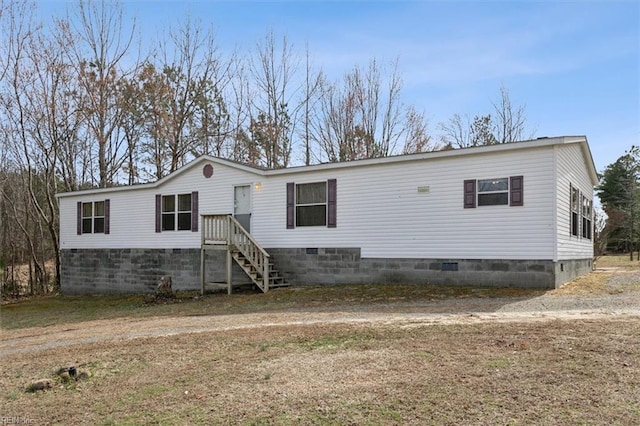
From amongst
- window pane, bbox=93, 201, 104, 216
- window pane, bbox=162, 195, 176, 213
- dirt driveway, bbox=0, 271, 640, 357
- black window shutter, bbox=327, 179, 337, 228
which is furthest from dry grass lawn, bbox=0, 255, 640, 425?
window pane, bbox=93, 201, 104, 216

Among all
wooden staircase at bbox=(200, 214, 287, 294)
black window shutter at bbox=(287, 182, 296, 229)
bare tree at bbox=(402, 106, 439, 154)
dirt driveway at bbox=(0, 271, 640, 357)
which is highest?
bare tree at bbox=(402, 106, 439, 154)

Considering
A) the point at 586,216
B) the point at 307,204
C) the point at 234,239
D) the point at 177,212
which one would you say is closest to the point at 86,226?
the point at 177,212

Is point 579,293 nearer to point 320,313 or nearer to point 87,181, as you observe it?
point 320,313

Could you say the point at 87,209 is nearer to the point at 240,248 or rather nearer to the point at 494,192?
the point at 240,248

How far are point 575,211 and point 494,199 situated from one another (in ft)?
11.2

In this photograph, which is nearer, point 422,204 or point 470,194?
point 470,194

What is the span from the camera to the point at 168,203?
54.1ft

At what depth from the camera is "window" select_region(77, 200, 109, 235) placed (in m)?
18.0

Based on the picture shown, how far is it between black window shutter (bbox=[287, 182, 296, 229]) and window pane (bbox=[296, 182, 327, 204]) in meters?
0.14

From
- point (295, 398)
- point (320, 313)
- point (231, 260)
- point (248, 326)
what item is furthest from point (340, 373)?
point (231, 260)

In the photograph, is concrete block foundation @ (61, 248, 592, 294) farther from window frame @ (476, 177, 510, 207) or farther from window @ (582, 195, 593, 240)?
window frame @ (476, 177, 510, 207)

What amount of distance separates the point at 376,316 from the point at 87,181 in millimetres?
20364

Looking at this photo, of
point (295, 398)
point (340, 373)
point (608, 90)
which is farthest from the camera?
point (608, 90)

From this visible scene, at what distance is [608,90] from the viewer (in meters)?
13.7
